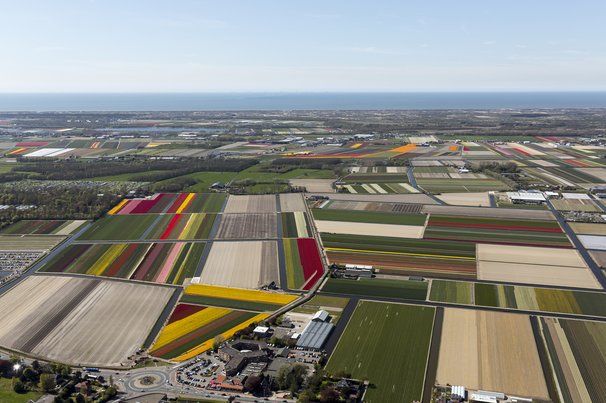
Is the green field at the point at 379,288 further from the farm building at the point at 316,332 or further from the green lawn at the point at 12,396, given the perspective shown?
the green lawn at the point at 12,396

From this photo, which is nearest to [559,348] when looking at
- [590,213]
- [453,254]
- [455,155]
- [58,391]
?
[453,254]

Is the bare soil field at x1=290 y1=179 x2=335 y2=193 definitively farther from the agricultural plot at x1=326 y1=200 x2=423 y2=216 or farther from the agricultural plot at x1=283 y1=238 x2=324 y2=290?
the agricultural plot at x1=283 y1=238 x2=324 y2=290

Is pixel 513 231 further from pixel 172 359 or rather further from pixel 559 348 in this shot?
pixel 172 359

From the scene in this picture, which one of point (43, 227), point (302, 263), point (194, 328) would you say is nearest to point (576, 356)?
point (302, 263)

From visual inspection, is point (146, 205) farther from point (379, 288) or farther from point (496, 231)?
point (496, 231)

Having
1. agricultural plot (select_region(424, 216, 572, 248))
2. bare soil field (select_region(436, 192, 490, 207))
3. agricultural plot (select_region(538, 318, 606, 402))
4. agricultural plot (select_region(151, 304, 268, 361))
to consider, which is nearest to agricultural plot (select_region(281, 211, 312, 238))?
agricultural plot (select_region(424, 216, 572, 248))
